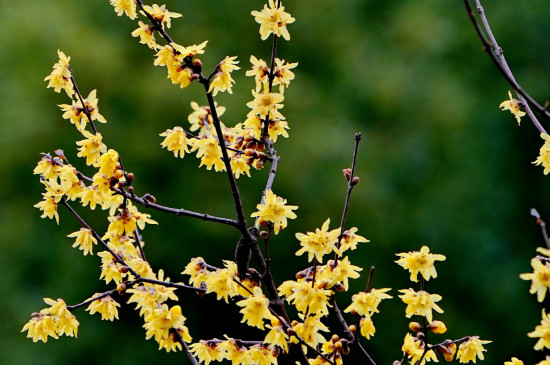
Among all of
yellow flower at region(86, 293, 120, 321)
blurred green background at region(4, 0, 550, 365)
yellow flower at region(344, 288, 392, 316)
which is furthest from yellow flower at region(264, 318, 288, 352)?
blurred green background at region(4, 0, 550, 365)

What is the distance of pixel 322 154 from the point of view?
4.91 metres

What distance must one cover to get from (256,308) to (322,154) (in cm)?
376

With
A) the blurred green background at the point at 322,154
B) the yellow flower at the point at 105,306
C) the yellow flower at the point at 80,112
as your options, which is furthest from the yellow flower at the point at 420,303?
the blurred green background at the point at 322,154

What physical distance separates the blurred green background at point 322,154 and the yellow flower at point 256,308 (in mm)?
3254

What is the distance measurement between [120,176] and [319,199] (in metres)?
3.61

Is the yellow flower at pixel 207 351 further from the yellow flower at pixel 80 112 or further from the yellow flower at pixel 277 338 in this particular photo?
the yellow flower at pixel 80 112

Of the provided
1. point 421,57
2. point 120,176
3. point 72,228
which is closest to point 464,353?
point 120,176

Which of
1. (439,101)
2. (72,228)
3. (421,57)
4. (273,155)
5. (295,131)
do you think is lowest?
(273,155)

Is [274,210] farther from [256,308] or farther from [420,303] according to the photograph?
[420,303]

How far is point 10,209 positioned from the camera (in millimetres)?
4855

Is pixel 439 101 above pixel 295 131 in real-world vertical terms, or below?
above

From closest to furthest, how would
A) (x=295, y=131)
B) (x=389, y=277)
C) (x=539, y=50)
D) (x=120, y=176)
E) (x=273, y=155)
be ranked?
(x=120, y=176), (x=273, y=155), (x=389, y=277), (x=295, y=131), (x=539, y=50)

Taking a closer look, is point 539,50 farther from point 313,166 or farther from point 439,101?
point 313,166

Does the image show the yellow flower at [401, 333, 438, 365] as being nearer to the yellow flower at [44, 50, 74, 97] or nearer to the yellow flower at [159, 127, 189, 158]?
the yellow flower at [159, 127, 189, 158]
